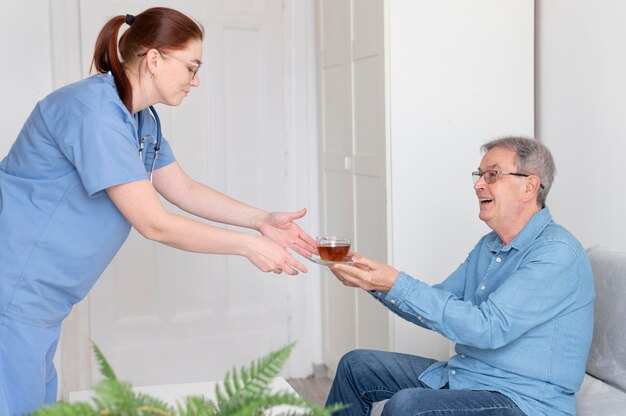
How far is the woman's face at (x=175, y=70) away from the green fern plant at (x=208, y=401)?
1105 mm

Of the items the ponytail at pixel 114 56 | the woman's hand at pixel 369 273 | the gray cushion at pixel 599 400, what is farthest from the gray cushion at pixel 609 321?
the ponytail at pixel 114 56

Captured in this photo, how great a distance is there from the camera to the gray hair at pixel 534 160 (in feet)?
7.14

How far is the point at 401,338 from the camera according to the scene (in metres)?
3.08

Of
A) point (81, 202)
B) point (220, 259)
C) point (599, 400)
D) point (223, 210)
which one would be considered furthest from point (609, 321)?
point (220, 259)

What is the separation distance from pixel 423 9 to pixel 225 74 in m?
1.06

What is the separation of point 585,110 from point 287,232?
1.23m

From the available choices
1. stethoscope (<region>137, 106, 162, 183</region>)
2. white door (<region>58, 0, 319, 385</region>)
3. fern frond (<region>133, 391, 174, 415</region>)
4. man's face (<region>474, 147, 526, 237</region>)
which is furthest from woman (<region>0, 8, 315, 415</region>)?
white door (<region>58, 0, 319, 385</region>)

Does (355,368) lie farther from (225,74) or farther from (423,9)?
(225,74)

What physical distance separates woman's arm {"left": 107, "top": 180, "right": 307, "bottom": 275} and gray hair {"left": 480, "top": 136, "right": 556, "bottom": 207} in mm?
682

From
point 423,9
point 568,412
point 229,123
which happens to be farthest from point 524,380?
point 229,123

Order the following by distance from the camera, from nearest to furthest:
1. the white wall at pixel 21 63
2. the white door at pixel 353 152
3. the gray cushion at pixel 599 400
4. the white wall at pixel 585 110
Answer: the gray cushion at pixel 599 400 → the white wall at pixel 585 110 → the white door at pixel 353 152 → the white wall at pixel 21 63

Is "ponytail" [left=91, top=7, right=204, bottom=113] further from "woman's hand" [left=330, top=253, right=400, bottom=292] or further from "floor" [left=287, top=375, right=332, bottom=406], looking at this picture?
Answer: "floor" [left=287, top=375, right=332, bottom=406]

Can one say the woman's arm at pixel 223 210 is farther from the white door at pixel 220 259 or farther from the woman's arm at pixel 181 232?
the white door at pixel 220 259

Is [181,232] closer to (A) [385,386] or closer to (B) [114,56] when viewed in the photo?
(B) [114,56]
